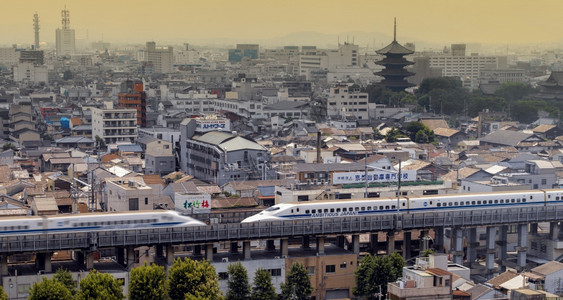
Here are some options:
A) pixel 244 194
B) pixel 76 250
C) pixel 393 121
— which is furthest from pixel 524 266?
pixel 393 121

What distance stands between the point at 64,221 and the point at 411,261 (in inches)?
343

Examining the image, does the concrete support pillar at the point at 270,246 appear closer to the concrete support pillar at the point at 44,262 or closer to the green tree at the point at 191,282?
A: the green tree at the point at 191,282

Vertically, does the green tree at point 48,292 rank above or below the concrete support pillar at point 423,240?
above

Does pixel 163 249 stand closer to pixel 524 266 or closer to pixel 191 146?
pixel 524 266

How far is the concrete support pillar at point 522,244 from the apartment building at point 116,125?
86.1 ft

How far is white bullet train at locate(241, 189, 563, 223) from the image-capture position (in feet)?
76.9

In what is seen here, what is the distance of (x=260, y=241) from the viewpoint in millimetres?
24797

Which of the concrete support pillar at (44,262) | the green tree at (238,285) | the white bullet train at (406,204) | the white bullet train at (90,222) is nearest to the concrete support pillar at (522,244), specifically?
the white bullet train at (406,204)

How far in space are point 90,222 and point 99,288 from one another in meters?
3.86

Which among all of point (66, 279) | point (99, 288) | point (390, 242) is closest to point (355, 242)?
point (390, 242)

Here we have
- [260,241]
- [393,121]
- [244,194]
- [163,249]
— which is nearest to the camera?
→ [163,249]

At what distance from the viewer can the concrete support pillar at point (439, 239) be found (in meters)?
24.4

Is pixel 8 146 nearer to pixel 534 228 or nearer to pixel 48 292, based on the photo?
pixel 534 228

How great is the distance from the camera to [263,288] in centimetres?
2042
